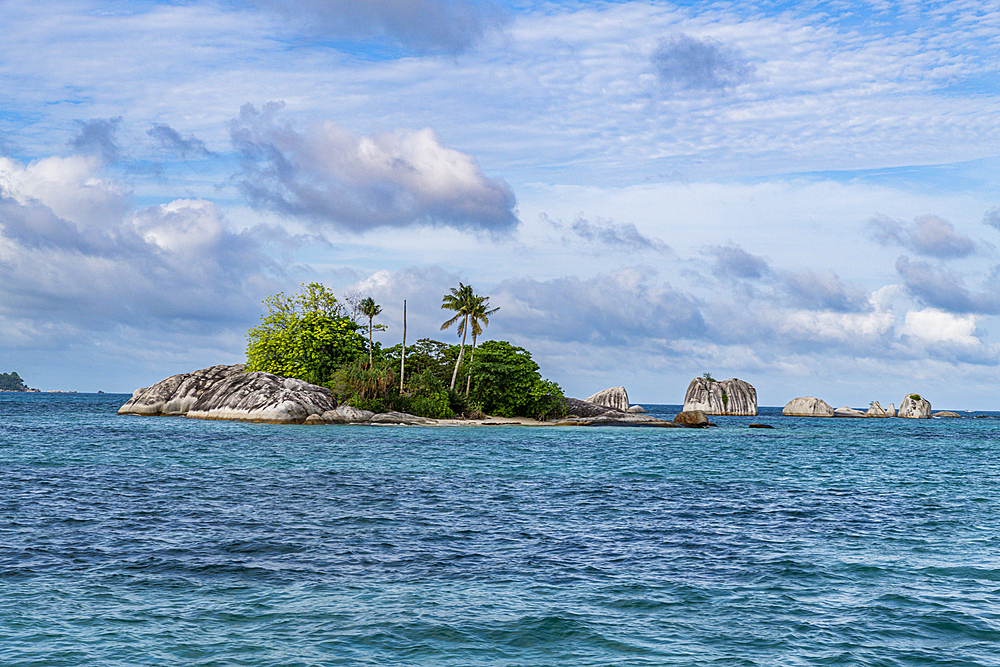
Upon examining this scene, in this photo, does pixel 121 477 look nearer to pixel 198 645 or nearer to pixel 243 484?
pixel 243 484

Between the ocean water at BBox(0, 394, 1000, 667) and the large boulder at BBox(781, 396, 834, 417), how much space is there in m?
120

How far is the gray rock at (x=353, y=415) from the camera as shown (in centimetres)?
7094

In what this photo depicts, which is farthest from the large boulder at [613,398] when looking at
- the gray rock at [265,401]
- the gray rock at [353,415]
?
the gray rock at [265,401]

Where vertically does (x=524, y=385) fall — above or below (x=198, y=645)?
above

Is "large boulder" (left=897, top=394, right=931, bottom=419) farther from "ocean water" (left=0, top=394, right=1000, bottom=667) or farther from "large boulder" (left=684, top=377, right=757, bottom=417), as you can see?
"ocean water" (left=0, top=394, right=1000, bottom=667)

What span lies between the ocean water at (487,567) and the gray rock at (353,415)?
1454 inches

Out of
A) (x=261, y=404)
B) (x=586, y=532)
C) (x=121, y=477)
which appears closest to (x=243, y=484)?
(x=121, y=477)

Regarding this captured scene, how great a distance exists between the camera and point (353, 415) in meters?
71.4

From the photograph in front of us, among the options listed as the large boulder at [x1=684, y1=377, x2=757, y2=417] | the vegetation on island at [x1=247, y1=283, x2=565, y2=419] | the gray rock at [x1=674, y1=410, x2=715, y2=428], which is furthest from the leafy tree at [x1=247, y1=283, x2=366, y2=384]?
the large boulder at [x1=684, y1=377, x2=757, y2=417]

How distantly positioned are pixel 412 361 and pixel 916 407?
102 m

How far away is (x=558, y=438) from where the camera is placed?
2360 inches

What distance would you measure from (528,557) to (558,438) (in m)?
43.7

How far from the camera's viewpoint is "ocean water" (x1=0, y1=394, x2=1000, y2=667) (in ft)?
36.0

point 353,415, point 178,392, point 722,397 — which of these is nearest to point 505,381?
point 353,415
